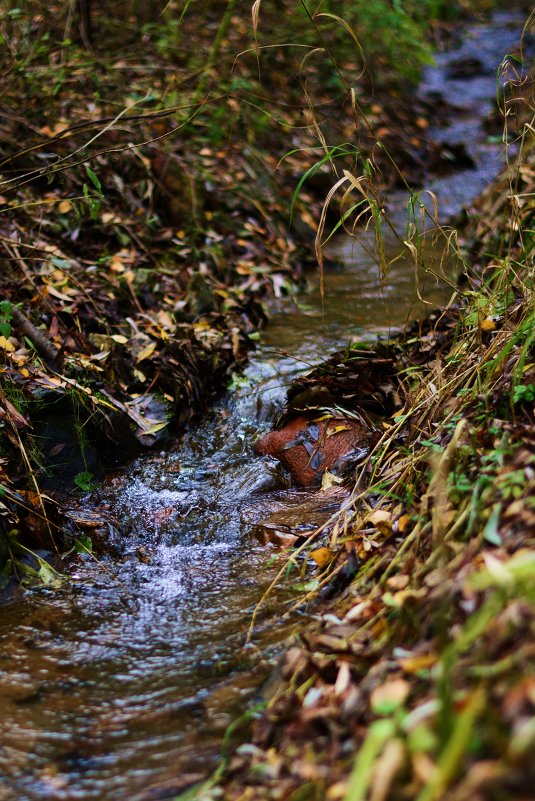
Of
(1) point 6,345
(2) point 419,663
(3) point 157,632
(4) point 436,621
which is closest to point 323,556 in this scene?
(3) point 157,632

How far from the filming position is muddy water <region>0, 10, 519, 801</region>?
1852mm

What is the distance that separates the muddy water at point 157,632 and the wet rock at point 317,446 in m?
0.11

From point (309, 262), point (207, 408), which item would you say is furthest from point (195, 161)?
point (207, 408)

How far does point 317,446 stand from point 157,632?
1.32 meters

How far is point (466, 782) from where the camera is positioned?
3.71 feet

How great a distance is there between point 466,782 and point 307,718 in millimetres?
586

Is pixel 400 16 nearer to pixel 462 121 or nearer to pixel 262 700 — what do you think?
pixel 462 121

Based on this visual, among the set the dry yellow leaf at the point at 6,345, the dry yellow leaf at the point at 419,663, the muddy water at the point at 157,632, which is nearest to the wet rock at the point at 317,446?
the muddy water at the point at 157,632

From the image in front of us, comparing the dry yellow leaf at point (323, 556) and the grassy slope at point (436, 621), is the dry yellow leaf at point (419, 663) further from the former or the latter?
the dry yellow leaf at point (323, 556)

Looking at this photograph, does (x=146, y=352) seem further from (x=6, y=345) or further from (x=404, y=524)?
(x=404, y=524)

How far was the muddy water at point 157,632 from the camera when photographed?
185 centimetres

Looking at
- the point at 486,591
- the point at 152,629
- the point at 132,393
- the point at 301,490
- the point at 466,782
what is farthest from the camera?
the point at 132,393

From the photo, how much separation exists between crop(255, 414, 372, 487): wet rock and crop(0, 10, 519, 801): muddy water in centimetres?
11

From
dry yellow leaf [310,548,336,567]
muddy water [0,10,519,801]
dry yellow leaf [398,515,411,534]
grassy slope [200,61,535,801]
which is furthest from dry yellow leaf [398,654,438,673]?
dry yellow leaf [310,548,336,567]
